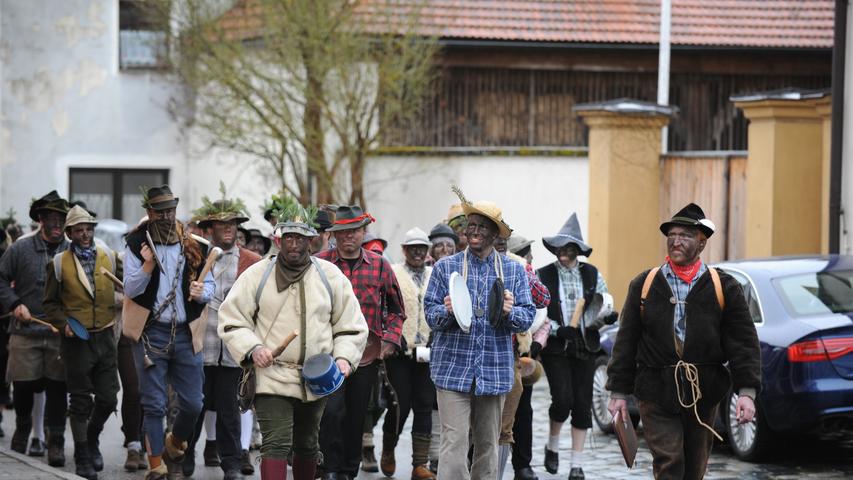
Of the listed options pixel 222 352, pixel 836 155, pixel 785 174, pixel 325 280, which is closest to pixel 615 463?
pixel 222 352

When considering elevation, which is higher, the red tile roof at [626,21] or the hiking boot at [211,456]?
the red tile roof at [626,21]

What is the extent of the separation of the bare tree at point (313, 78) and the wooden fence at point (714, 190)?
16.6ft

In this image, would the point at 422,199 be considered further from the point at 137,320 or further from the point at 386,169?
the point at 137,320

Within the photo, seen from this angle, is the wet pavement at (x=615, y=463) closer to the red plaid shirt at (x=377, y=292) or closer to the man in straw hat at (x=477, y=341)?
the red plaid shirt at (x=377, y=292)

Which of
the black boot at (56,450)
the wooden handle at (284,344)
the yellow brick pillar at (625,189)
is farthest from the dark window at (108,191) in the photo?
the wooden handle at (284,344)

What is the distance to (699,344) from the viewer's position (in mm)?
7789

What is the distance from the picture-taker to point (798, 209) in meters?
17.4

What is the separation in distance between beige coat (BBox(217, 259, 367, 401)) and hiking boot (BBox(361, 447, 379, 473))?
121 inches

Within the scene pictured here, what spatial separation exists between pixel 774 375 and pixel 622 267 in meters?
8.42

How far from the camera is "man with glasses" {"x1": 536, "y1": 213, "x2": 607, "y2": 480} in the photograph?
10.8 metres

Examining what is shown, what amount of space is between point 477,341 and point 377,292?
1557mm

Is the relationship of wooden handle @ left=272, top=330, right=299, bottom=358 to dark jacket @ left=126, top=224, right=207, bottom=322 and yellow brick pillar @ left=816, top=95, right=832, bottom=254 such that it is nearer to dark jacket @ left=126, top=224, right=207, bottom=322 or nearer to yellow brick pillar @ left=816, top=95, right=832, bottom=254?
dark jacket @ left=126, top=224, right=207, bottom=322

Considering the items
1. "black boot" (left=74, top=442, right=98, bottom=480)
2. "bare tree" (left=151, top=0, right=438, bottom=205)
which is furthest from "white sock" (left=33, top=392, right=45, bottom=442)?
"bare tree" (left=151, top=0, right=438, bottom=205)

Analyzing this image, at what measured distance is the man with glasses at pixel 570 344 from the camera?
423 inches
